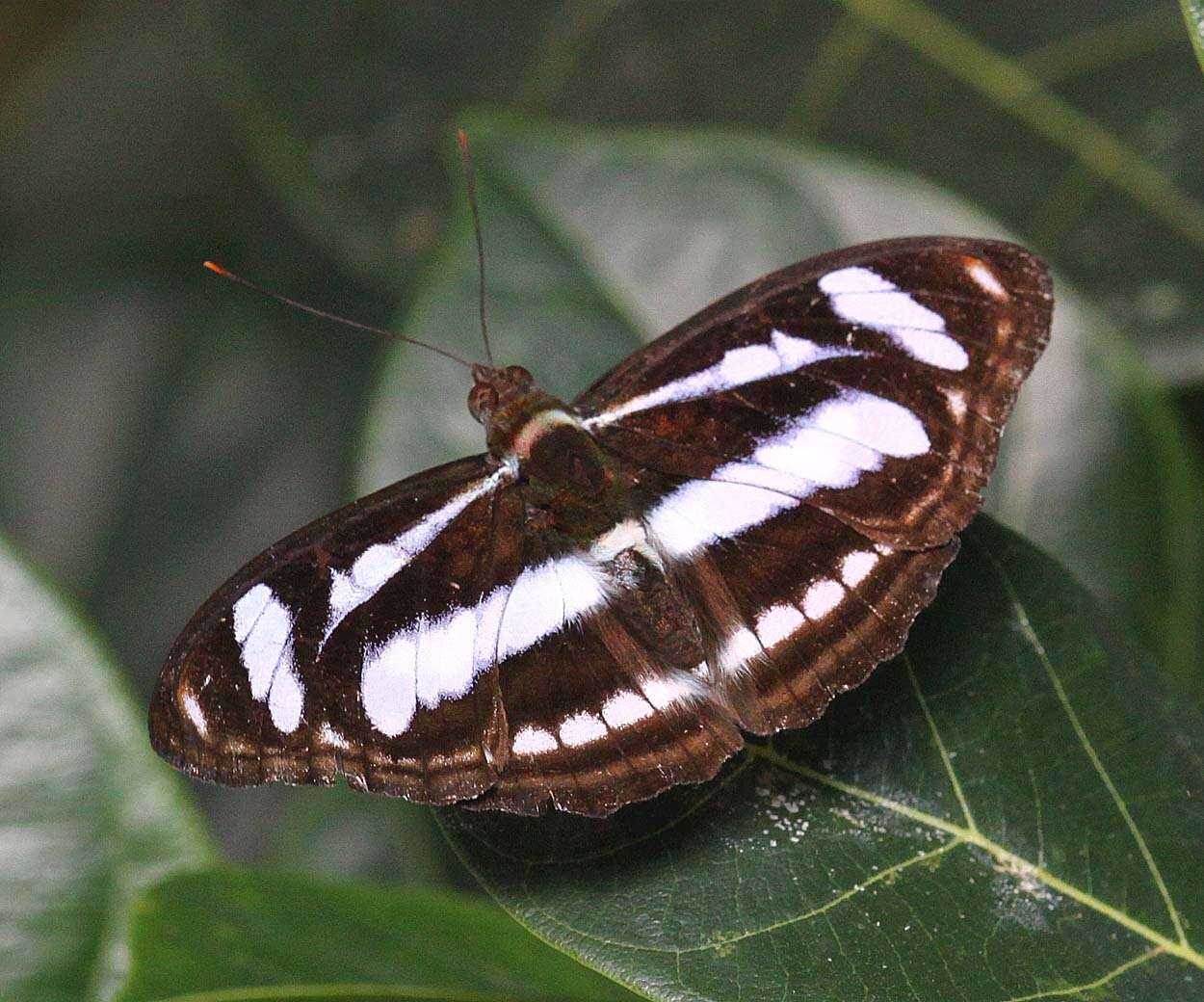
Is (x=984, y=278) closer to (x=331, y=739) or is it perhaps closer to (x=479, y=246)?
(x=479, y=246)

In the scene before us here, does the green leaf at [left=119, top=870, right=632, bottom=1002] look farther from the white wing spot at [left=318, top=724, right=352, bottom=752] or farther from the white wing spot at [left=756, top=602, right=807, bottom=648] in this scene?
the white wing spot at [left=756, top=602, right=807, bottom=648]

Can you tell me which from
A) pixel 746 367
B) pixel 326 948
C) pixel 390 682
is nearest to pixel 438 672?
pixel 390 682

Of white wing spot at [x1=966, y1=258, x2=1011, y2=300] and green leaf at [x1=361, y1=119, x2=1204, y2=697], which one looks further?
green leaf at [x1=361, y1=119, x2=1204, y2=697]

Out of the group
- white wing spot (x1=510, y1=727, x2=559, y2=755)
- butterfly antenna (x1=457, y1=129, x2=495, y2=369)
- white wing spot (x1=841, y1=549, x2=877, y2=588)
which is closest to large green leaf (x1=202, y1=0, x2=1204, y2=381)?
butterfly antenna (x1=457, y1=129, x2=495, y2=369)

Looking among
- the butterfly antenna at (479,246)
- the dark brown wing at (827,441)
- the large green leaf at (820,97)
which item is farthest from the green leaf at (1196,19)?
the large green leaf at (820,97)

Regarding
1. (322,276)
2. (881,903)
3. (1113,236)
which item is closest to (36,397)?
(322,276)

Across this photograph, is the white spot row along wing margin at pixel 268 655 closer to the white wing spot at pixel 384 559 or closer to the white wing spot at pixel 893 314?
the white wing spot at pixel 384 559

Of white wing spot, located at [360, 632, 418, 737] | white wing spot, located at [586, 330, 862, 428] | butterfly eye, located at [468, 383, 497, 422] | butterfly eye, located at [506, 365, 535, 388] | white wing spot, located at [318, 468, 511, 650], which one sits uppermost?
butterfly eye, located at [506, 365, 535, 388]
